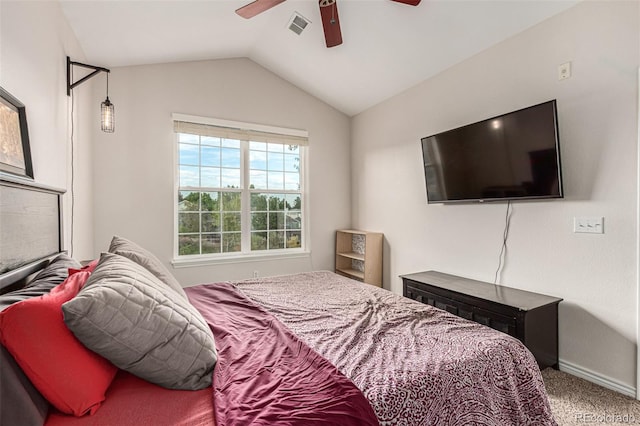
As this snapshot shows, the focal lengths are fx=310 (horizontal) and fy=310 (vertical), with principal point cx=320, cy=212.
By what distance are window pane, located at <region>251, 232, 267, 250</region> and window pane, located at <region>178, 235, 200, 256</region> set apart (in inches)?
26.9

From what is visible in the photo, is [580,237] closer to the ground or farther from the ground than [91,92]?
closer to the ground

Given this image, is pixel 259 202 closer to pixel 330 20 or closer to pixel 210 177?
pixel 210 177

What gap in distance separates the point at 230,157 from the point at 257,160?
1.16 ft

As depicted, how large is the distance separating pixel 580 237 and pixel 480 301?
32.7 inches

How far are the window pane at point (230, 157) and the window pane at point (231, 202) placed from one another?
36cm

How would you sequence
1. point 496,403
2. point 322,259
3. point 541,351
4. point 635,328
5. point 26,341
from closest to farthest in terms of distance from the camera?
point 26,341 < point 496,403 < point 635,328 < point 541,351 < point 322,259

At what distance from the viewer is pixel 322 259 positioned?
4484 mm

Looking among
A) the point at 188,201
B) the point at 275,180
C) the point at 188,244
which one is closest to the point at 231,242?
the point at 188,244

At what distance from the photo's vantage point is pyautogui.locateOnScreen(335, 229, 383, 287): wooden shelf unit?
398 centimetres

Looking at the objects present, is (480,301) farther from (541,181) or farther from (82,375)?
(82,375)

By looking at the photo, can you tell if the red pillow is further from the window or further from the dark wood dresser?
the window

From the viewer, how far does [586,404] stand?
6.33 feet

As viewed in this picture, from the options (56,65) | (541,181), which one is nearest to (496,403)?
(541,181)

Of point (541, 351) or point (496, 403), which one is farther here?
point (541, 351)
